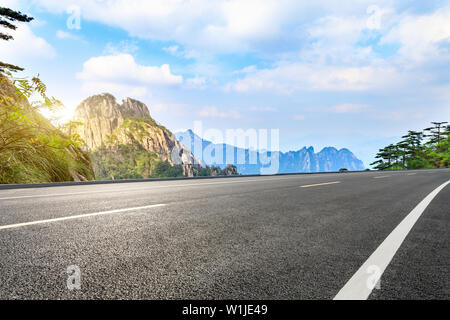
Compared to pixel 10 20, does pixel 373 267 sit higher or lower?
lower

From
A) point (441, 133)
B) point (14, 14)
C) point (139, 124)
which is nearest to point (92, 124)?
point (139, 124)

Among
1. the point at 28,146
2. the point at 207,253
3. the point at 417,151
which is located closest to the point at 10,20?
the point at 28,146

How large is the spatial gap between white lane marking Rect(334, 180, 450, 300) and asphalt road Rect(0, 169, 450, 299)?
A: 0.05 metres

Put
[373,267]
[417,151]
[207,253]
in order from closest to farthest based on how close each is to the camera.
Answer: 1. [373,267]
2. [207,253]
3. [417,151]

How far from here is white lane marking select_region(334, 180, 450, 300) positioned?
72.1 inches

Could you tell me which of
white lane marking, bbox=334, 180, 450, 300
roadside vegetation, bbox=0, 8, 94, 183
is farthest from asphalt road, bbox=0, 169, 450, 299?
roadside vegetation, bbox=0, 8, 94, 183

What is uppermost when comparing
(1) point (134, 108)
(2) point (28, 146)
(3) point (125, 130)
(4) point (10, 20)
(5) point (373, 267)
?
(1) point (134, 108)

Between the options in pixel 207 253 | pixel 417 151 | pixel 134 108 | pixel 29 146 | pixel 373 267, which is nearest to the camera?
pixel 373 267

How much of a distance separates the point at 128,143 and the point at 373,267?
119536 mm

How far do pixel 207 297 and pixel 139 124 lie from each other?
135 metres

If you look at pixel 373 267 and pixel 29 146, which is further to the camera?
pixel 29 146

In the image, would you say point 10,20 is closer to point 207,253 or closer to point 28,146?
point 28,146

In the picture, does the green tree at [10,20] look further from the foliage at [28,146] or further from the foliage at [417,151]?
the foliage at [417,151]

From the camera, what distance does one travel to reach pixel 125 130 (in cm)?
12150
